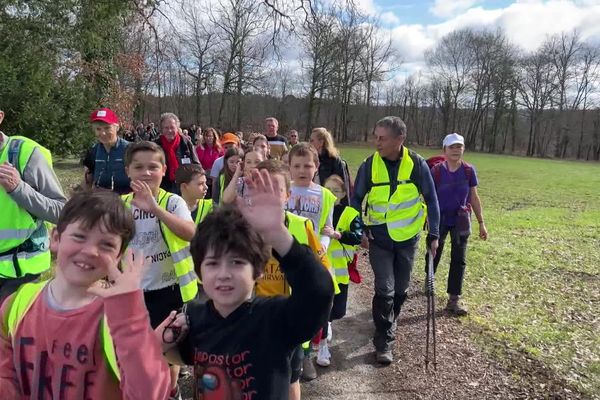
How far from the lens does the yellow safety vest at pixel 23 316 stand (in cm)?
164

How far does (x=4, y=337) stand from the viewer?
1718 mm

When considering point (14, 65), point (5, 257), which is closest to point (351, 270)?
A: point (5, 257)

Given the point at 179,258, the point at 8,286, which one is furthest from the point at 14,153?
the point at 179,258

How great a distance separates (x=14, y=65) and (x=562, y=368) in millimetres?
13865

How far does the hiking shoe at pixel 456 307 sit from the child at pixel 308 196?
2647 millimetres

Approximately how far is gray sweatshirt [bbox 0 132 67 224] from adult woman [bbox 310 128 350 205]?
3.88m

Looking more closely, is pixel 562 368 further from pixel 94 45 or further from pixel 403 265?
pixel 94 45

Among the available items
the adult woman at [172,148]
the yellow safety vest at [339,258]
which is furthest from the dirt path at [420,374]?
the adult woman at [172,148]

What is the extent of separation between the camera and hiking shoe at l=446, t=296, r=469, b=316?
5758mm

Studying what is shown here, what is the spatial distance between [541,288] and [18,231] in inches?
269

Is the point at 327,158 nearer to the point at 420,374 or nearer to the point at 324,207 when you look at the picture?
the point at 324,207

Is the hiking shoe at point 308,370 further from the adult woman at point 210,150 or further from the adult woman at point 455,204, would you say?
the adult woman at point 210,150

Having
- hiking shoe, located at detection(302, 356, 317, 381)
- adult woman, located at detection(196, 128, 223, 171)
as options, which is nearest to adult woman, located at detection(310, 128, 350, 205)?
hiking shoe, located at detection(302, 356, 317, 381)

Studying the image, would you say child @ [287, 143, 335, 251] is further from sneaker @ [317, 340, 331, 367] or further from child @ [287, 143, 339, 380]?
sneaker @ [317, 340, 331, 367]
